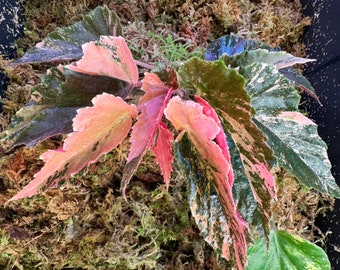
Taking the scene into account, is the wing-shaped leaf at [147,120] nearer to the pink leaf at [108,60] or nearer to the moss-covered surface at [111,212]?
the pink leaf at [108,60]

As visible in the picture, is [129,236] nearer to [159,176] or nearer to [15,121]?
[159,176]

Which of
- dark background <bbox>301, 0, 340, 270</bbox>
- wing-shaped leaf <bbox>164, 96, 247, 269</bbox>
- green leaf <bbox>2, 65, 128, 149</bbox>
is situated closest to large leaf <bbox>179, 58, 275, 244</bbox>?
wing-shaped leaf <bbox>164, 96, 247, 269</bbox>

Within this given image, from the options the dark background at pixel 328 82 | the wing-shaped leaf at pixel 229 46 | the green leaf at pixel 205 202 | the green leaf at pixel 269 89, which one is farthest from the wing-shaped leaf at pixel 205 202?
the dark background at pixel 328 82

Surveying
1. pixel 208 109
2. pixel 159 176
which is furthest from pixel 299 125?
pixel 159 176

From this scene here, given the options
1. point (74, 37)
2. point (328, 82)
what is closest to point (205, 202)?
point (74, 37)

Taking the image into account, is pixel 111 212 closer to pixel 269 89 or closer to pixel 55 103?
pixel 55 103
